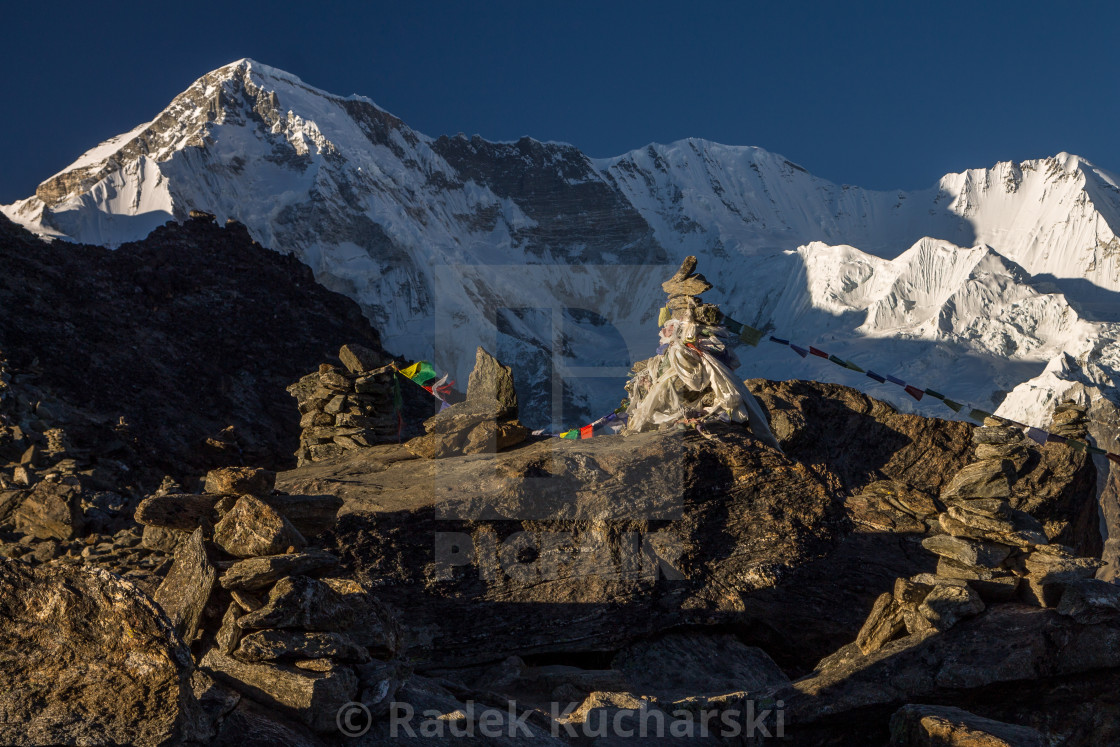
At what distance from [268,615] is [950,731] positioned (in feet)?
14.5

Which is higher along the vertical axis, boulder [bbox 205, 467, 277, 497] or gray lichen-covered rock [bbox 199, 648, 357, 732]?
boulder [bbox 205, 467, 277, 497]

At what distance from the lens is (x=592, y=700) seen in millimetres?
6426

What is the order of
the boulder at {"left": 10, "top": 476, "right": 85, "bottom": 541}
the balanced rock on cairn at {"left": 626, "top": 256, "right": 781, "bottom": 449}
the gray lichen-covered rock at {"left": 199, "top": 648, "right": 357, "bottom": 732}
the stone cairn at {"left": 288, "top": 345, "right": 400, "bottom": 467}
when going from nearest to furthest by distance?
the gray lichen-covered rock at {"left": 199, "top": 648, "right": 357, "bottom": 732}, the balanced rock on cairn at {"left": 626, "top": 256, "right": 781, "bottom": 449}, the boulder at {"left": 10, "top": 476, "right": 85, "bottom": 541}, the stone cairn at {"left": 288, "top": 345, "right": 400, "bottom": 467}

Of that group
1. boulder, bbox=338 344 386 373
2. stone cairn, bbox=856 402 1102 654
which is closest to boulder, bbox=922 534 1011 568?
stone cairn, bbox=856 402 1102 654

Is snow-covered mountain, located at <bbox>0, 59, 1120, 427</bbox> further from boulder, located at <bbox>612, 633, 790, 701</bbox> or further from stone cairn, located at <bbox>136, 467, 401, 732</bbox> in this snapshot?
stone cairn, located at <bbox>136, 467, 401, 732</bbox>

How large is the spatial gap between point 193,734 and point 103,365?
3234cm

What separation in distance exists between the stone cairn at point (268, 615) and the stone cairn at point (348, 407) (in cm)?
633

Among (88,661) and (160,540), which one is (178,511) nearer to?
(88,661)

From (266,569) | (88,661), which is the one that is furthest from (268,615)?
(88,661)

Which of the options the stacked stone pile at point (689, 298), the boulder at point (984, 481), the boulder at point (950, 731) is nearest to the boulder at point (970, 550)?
the boulder at point (984, 481)

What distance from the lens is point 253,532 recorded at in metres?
5.84

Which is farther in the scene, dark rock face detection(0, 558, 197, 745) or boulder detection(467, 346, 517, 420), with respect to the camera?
boulder detection(467, 346, 517, 420)

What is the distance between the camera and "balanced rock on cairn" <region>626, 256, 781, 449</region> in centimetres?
1019

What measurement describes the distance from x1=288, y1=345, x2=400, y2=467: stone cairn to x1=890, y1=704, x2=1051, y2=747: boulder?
27.9 feet
